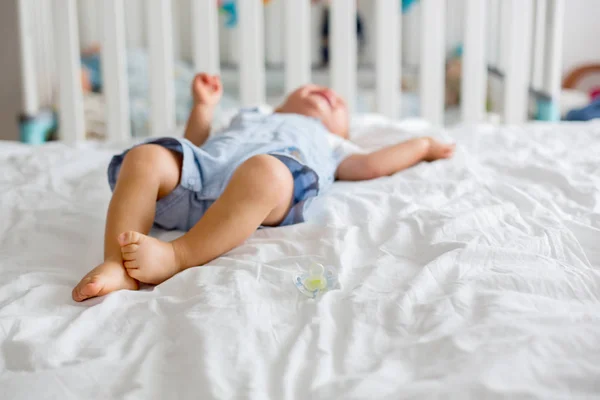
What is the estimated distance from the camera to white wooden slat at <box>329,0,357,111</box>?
180 cm

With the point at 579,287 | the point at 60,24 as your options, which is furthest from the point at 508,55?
the point at 579,287

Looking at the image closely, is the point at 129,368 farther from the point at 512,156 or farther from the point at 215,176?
the point at 512,156

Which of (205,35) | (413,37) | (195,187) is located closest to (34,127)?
(205,35)

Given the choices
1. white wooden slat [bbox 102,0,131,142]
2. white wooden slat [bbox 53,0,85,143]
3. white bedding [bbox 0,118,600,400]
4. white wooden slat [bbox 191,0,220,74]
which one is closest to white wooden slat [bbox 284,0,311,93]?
white wooden slat [bbox 191,0,220,74]

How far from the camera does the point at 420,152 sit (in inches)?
45.5

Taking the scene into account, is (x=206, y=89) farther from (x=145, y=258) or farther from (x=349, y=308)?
(x=349, y=308)

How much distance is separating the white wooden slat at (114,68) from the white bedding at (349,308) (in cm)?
83

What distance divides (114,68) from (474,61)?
101cm

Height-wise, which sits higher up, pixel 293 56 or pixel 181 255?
pixel 293 56

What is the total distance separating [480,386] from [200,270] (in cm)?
37

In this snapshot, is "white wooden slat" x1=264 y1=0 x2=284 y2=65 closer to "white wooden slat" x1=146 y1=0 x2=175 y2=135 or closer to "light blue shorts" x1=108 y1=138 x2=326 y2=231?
"white wooden slat" x1=146 y1=0 x2=175 y2=135

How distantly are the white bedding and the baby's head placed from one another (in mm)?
329

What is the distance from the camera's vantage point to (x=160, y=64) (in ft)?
5.87

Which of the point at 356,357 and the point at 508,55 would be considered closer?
the point at 356,357
